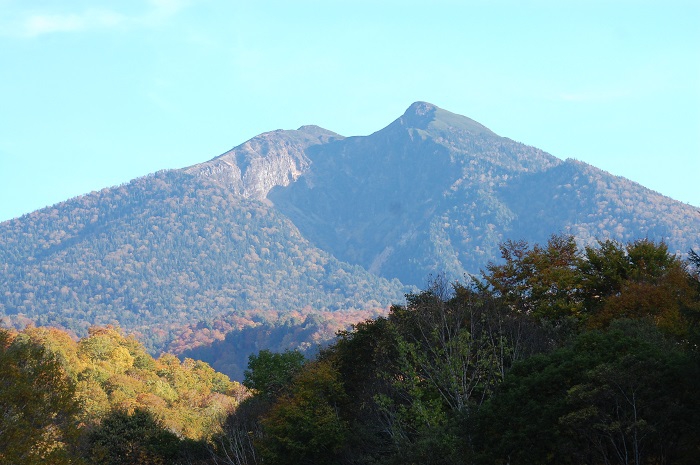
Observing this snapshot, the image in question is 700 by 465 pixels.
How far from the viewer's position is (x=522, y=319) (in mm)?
46000

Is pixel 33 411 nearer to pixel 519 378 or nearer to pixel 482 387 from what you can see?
pixel 482 387

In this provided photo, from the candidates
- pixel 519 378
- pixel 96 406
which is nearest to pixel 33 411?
pixel 519 378

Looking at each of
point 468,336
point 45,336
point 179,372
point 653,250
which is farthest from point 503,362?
point 179,372

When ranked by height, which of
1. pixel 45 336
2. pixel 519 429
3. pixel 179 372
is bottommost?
pixel 179 372

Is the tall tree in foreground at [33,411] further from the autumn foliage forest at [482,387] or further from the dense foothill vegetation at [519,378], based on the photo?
the dense foothill vegetation at [519,378]

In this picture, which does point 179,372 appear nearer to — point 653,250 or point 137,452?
point 137,452

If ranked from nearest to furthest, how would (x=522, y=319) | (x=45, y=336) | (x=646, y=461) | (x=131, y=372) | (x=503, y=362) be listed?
(x=646, y=461) < (x=503, y=362) < (x=522, y=319) < (x=45, y=336) < (x=131, y=372)

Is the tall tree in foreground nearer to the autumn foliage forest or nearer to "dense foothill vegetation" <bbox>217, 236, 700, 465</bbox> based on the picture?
the autumn foliage forest

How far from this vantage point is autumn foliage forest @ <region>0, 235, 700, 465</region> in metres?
30.7

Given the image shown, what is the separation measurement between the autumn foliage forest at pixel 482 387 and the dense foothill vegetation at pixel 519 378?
0.26 feet

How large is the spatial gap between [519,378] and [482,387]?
18.4 ft

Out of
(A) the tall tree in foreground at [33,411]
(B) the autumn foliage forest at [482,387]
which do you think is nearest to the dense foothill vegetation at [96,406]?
(A) the tall tree in foreground at [33,411]

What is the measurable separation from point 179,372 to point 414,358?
10232cm

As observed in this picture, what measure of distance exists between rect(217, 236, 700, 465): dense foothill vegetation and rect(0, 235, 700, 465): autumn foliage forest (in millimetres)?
81
